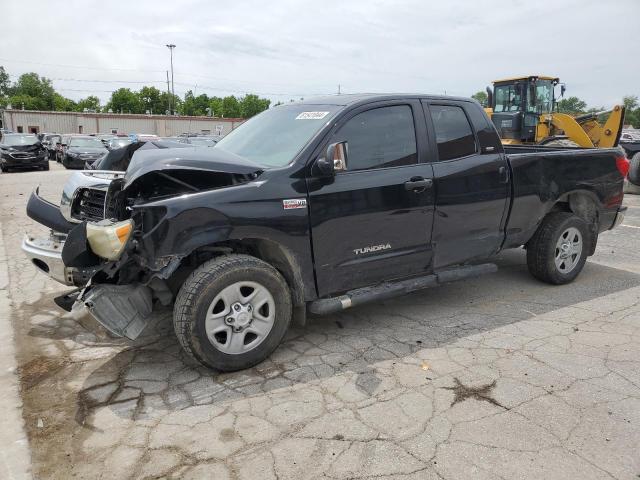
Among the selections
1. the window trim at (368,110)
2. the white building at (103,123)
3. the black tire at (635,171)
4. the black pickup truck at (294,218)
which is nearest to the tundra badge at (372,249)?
the black pickup truck at (294,218)

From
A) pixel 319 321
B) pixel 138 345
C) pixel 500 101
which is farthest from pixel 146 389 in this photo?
pixel 500 101

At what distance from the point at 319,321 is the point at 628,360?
241 centimetres

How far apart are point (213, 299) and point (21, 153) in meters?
22.2

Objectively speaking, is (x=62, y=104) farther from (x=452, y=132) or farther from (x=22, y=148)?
(x=452, y=132)

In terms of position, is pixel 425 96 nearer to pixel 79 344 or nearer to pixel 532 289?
pixel 532 289

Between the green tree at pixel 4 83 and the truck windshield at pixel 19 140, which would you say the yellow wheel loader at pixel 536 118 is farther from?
the green tree at pixel 4 83

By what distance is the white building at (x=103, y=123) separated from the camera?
60.0 m

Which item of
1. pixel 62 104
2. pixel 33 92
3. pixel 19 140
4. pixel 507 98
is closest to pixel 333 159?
pixel 507 98

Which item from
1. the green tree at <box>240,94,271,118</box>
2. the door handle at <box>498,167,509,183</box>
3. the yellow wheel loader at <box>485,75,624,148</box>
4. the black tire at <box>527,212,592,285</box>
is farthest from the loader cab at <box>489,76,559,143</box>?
the green tree at <box>240,94,271,118</box>

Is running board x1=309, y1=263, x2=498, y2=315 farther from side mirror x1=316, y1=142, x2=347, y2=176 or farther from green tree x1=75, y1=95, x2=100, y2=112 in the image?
green tree x1=75, y1=95, x2=100, y2=112

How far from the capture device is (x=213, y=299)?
11.0 feet

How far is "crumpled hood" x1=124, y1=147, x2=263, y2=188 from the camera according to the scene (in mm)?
3354

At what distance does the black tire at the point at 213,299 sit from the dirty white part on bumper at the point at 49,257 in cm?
123

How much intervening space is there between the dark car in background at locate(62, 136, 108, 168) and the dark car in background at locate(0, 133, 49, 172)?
1018 millimetres
